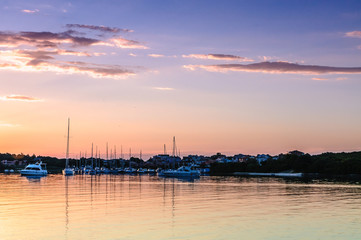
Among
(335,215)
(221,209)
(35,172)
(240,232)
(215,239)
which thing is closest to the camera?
(215,239)

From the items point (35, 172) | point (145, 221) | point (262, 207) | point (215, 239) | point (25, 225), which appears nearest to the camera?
point (215, 239)

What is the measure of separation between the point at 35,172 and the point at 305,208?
130263mm

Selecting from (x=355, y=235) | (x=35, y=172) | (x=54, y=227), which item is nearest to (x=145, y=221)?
(x=54, y=227)

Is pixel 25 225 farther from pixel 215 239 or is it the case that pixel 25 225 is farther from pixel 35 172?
pixel 35 172

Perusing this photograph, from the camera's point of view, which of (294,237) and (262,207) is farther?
(262,207)

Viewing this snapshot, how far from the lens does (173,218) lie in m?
41.5

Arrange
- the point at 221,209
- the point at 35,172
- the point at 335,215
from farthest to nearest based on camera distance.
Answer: the point at 35,172
the point at 221,209
the point at 335,215

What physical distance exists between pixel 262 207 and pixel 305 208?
4811 millimetres

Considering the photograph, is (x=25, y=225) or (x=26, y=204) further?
(x=26, y=204)

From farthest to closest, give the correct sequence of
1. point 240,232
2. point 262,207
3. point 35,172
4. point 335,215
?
1. point 35,172
2. point 262,207
3. point 335,215
4. point 240,232

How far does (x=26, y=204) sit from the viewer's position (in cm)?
5341

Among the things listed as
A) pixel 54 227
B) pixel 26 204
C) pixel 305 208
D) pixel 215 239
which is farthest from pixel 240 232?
pixel 26 204

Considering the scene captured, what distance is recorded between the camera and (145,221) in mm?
39531

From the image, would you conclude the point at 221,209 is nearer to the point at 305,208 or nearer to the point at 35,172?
the point at 305,208
